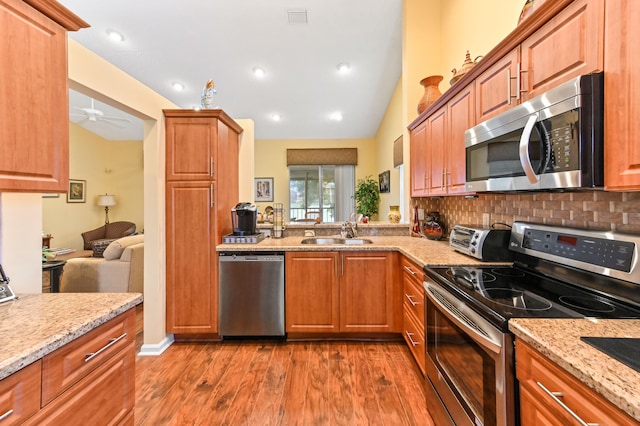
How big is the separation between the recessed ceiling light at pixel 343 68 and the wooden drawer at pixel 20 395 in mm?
4717

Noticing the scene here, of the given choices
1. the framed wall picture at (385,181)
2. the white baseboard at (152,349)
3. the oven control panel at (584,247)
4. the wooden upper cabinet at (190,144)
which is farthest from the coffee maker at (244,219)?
the framed wall picture at (385,181)

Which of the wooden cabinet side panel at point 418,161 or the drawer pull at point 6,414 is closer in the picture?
the drawer pull at point 6,414

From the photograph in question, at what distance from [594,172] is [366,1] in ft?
10.7

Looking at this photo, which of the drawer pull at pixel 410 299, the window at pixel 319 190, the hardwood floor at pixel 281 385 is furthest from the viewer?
the window at pixel 319 190

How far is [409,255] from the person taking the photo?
218cm

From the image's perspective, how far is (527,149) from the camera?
123cm

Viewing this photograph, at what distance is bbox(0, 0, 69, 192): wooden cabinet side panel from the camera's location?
104 centimetres

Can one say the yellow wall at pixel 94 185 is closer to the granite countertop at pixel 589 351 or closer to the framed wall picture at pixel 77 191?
the framed wall picture at pixel 77 191

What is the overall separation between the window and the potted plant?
0.58 m

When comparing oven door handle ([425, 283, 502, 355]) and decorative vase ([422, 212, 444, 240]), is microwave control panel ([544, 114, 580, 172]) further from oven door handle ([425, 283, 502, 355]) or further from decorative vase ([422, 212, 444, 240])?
decorative vase ([422, 212, 444, 240])

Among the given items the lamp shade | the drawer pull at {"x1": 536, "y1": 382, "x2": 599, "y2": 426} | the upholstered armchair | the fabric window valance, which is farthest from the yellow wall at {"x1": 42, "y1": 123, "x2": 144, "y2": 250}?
the drawer pull at {"x1": 536, "y1": 382, "x2": 599, "y2": 426}

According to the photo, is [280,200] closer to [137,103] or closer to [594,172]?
[137,103]

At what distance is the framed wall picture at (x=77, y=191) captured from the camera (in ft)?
20.5

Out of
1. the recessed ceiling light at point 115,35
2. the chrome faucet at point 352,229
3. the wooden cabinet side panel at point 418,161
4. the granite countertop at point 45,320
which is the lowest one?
the granite countertop at point 45,320
